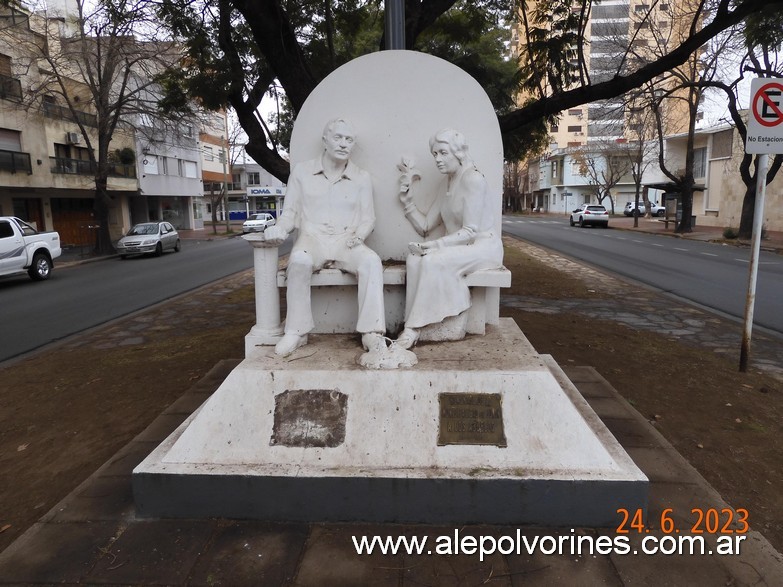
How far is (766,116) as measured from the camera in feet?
16.7

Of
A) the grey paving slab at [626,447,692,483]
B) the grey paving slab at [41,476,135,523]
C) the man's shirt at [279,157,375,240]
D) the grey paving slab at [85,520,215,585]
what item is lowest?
the grey paving slab at [85,520,215,585]

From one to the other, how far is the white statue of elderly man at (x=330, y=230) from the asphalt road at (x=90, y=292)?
202 inches

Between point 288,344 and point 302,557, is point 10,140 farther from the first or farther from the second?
point 302,557

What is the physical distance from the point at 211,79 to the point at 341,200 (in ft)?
18.7

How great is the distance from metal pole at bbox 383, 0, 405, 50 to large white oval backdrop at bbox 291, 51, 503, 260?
211 centimetres

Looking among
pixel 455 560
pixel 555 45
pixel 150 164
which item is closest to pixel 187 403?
pixel 455 560

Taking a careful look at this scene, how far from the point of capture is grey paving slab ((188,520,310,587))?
91.1 inches

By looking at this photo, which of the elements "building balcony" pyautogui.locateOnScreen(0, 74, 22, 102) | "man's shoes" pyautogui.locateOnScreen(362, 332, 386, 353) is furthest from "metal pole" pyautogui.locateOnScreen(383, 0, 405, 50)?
"building balcony" pyautogui.locateOnScreen(0, 74, 22, 102)

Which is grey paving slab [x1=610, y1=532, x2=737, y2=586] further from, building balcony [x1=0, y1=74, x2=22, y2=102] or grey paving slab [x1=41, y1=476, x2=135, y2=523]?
building balcony [x1=0, y1=74, x2=22, y2=102]

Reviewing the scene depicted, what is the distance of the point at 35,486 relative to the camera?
3311 mm

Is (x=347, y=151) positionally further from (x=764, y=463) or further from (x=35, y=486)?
(x=764, y=463)

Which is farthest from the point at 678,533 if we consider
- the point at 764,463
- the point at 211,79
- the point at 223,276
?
the point at 223,276

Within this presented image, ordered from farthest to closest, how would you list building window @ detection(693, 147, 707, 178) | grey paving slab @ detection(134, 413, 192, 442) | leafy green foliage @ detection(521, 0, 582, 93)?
building window @ detection(693, 147, 707, 178), leafy green foliage @ detection(521, 0, 582, 93), grey paving slab @ detection(134, 413, 192, 442)

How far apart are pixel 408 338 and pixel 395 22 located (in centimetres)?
404
